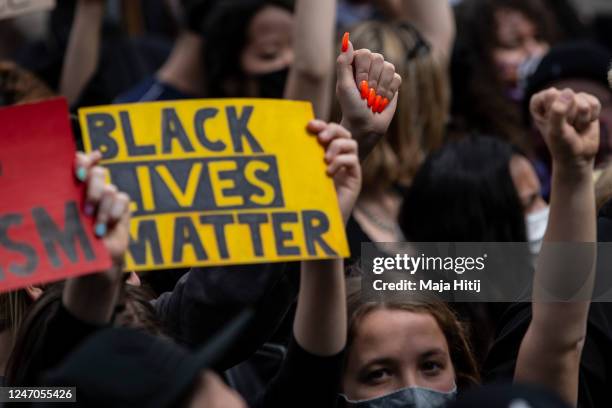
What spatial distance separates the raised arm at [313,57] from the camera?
13.4 feet

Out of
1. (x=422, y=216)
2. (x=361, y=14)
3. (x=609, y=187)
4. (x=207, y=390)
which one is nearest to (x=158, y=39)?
(x=361, y=14)

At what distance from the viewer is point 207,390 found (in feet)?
7.78

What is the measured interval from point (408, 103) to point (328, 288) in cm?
193

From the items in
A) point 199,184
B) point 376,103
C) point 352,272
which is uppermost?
point 376,103

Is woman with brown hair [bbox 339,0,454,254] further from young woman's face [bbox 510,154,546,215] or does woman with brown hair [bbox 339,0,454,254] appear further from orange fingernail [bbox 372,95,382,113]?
orange fingernail [bbox 372,95,382,113]

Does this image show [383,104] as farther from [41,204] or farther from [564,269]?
[41,204]

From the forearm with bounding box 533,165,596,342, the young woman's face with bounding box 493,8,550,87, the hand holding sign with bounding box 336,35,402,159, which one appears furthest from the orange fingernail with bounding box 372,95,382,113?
the young woman's face with bounding box 493,8,550,87

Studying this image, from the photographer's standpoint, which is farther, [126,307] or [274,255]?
[126,307]

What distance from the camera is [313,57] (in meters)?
4.09

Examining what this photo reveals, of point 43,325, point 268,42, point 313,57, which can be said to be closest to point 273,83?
point 268,42

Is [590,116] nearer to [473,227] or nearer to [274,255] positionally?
[274,255]

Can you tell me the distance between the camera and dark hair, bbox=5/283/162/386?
109 inches

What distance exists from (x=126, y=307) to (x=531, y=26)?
389cm

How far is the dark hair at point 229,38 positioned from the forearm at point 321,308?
2.56 meters
